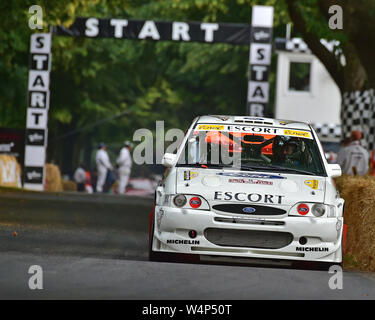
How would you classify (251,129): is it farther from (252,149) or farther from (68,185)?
(68,185)

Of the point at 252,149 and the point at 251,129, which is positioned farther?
the point at 251,129

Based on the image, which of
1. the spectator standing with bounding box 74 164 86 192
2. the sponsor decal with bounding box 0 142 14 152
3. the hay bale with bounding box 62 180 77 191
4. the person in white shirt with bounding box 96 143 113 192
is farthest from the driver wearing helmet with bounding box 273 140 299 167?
the spectator standing with bounding box 74 164 86 192

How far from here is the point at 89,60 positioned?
37281mm

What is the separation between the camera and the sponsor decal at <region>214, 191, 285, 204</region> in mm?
9625

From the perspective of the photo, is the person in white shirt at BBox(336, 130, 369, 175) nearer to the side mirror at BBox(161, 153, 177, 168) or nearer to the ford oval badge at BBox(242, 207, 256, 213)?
the side mirror at BBox(161, 153, 177, 168)

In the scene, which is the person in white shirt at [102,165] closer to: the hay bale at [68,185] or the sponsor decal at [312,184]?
the hay bale at [68,185]

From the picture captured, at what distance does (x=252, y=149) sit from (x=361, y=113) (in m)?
10.2

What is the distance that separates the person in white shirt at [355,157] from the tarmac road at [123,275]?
5.27 metres

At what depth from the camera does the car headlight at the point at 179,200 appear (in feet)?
31.7

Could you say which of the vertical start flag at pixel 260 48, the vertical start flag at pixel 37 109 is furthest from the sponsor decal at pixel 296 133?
the vertical start flag at pixel 37 109

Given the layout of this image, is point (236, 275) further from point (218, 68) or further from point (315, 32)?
point (218, 68)

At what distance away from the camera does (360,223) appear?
11.3 meters

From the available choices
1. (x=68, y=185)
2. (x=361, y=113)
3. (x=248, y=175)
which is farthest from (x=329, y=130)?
(x=248, y=175)

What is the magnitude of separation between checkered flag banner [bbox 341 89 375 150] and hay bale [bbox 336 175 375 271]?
8.69 metres
